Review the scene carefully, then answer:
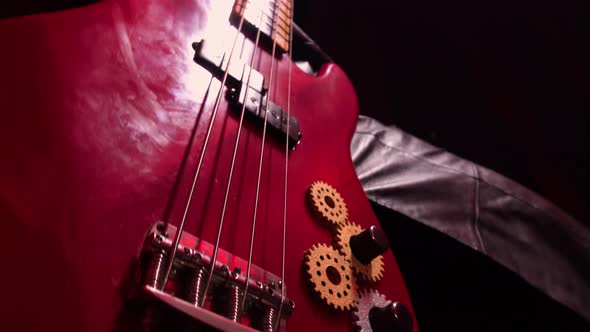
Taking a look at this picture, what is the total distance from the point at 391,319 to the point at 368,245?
114 millimetres

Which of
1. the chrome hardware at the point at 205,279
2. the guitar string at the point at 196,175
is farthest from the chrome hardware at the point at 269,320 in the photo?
the guitar string at the point at 196,175

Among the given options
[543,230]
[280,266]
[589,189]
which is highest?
[280,266]

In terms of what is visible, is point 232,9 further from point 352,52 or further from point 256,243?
point 352,52

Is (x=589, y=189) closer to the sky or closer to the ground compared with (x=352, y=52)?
closer to the ground

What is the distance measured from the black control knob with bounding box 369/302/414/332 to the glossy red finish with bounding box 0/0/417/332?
0.20 feet

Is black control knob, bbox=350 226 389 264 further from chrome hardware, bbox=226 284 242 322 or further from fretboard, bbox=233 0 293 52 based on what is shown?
fretboard, bbox=233 0 293 52

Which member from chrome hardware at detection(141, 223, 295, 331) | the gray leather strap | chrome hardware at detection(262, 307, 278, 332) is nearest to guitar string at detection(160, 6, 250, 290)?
chrome hardware at detection(141, 223, 295, 331)

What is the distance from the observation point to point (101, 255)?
1.25ft

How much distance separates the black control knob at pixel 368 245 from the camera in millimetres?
638

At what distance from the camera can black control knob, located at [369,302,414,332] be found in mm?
567

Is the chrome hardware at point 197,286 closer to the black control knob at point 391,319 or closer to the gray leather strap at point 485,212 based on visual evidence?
the black control knob at point 391,319

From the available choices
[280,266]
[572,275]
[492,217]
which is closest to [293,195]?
[280,266]

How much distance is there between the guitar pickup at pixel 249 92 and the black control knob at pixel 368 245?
8.2 inches

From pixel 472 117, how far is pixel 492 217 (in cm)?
113
